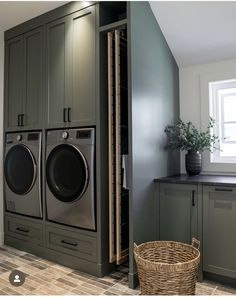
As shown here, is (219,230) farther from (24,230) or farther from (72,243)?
(24,230)

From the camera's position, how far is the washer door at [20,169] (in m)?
2.75

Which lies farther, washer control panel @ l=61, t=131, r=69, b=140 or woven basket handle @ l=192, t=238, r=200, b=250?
washer control panel @ l=61, t=131, r=69, b=140

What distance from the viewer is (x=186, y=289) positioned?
5.94ft

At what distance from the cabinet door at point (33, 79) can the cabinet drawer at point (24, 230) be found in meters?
1.03

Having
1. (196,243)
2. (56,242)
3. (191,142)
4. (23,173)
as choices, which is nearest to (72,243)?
(56,242)

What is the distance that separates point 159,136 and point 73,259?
137 cm

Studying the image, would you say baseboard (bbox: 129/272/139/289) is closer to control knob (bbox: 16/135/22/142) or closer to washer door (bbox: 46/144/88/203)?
washer door (bbox: 46/144/88/203)

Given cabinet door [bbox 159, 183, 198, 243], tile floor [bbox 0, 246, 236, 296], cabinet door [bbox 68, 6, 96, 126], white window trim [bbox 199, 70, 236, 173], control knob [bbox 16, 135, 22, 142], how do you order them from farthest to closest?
control knob [bbox 16, 135, 22, 142] → white window trim [bbox 199, 70, 236, 173] → cabinet door [bbox 68, 6, 96, 126] → cabinet door [bbox 159, 183, 198, 243] → tile floor [bbox 0, 246, 236, 296]

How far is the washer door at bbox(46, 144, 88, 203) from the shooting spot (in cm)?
231

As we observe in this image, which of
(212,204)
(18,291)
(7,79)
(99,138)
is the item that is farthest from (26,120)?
(212,204)

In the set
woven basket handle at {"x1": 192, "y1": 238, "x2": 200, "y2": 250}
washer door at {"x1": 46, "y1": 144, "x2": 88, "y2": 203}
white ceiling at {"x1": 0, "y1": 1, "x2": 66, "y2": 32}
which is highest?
white ceiling at {"x1": 0, "y1": 1, "x2": 66, "y2": 32}

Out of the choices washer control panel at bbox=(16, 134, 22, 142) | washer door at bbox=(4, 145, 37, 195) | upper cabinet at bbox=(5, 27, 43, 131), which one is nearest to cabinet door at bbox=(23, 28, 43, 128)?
upper cabinet at bbox=(5, 27, 43, 131)

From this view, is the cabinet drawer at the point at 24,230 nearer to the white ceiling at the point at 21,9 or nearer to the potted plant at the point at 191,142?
the potted plant at the point at 191,142

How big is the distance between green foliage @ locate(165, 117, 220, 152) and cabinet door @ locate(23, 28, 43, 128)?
→ 1.34 meters
